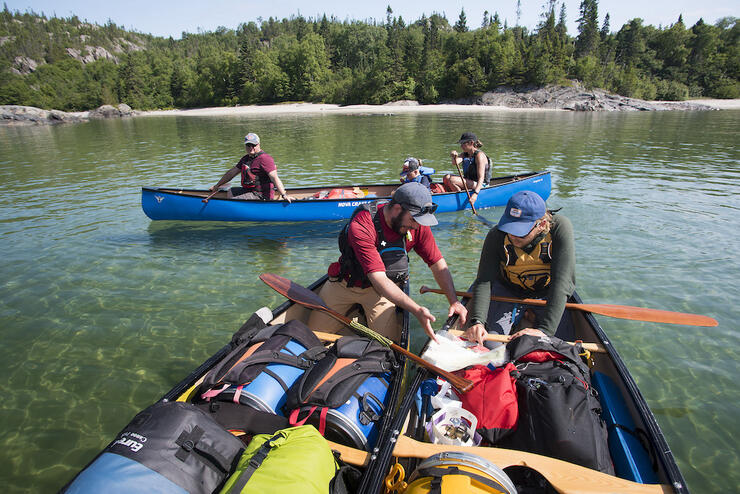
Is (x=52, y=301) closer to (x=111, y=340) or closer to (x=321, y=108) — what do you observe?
(x=111, y=340)

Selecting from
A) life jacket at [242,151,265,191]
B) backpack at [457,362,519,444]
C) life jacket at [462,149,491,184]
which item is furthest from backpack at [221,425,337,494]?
life jacket at [462,149,491,184]

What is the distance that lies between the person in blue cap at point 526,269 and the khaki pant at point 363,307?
1.04 metres

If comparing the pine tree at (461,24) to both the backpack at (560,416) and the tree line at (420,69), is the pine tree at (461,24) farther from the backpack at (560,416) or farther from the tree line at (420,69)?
the backpack at (560,416)

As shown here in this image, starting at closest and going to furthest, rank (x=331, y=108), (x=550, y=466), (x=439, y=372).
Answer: (x=550, y=466)
(x=439, y=372)
(x=331, y=108)

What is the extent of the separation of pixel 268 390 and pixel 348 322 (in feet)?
4.64

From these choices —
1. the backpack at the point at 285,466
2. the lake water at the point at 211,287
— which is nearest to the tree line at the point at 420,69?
the lake water at the point at 211,287

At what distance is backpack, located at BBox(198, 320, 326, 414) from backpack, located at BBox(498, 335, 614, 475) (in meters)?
1.66

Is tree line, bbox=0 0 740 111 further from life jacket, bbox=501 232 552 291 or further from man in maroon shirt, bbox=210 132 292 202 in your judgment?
life jacket, bbox=501 232 552 291

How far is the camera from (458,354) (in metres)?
3.59

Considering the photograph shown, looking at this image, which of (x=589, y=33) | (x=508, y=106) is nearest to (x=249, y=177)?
(x=508, y=106)

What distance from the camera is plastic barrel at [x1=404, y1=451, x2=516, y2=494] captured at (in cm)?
203

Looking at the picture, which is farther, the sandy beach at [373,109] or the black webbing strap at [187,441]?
the sandy beach at [373,109]

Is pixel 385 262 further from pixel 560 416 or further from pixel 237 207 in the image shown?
pixel 237 207

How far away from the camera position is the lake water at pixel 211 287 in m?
4.06
